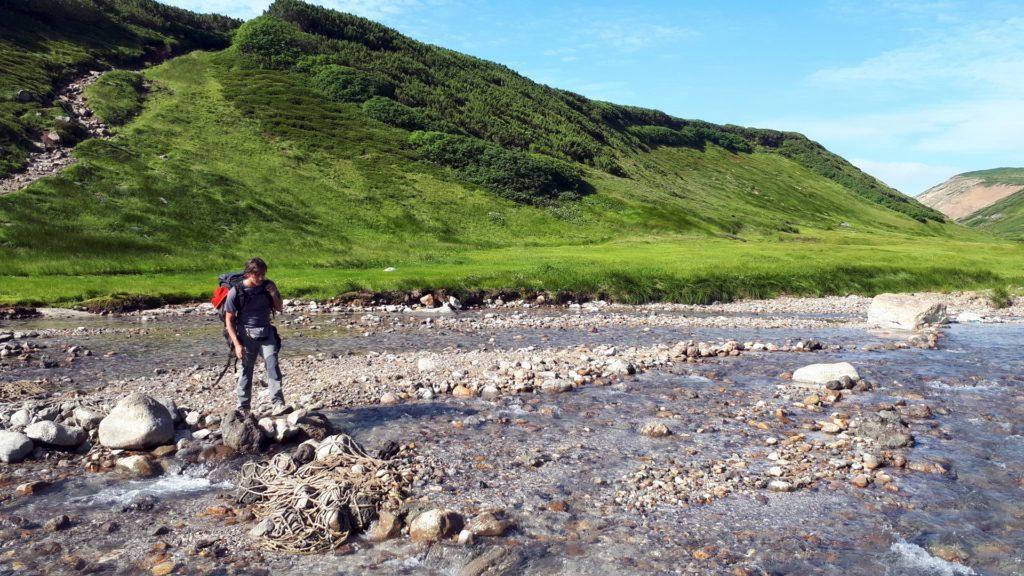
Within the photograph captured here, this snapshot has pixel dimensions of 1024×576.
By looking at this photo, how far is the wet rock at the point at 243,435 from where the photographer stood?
1247 cm

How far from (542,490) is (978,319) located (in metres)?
35.6

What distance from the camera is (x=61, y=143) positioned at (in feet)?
201

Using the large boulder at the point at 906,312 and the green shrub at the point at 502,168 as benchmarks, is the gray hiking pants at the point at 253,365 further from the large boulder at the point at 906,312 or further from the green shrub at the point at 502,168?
the green shrub at the point at 502,168

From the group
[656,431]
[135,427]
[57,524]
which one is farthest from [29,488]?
[656,431]

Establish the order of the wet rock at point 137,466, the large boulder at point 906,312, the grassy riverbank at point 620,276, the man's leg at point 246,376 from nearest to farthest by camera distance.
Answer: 1. the wet rock at point 137,466
2. the man's leg at point 246,376
3. the large boulder at point 906,312
4. the grassy riverbank at point 620,276

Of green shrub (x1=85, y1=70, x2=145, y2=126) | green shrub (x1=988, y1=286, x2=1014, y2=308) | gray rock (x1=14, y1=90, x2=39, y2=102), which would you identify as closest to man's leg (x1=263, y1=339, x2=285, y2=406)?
green shrub (x1=988, y1=286, x2=1014, y2=308)

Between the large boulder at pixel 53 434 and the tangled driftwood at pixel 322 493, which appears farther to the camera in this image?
the large boulder at pixel 53 434

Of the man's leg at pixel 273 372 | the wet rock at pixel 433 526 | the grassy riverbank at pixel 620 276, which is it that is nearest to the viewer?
the wet rock at pixel 433 526

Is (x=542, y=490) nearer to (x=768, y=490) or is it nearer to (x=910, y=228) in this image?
(x=768, y=490)

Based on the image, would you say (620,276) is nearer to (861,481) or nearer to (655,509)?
(861,481)

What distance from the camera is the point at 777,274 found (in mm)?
48375

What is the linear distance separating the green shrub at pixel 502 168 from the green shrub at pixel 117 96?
38.8 meters

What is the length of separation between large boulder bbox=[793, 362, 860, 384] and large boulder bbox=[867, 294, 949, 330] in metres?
15.5

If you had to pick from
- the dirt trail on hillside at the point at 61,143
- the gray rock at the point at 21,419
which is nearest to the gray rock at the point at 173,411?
the gray rock at the point at 21,419
